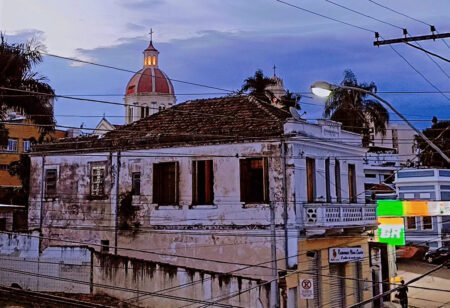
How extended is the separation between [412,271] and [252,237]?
1871 centimetres

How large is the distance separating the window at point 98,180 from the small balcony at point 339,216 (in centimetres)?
887

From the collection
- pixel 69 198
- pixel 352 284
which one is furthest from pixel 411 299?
pixel 69 198

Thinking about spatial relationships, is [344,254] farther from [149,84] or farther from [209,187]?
[149,84]

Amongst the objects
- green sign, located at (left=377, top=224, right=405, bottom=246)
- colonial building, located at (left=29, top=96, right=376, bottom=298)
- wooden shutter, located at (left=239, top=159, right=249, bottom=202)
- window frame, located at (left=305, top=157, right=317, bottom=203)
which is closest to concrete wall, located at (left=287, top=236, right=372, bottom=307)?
colonial building, located at (left=29, top=96, right=376, bottom=298)

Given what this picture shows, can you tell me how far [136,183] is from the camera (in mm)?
21922

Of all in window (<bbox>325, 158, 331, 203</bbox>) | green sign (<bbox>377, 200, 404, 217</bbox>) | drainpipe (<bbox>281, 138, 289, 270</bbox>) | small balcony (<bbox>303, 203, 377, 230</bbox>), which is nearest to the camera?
drainpipe (<bbox>281, 138, 289, 270</bbox>)

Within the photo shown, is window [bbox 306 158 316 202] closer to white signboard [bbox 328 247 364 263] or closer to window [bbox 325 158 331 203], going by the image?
window [bbox 325 158 331 203]

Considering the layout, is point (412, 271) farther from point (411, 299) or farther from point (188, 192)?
point (188, 192)

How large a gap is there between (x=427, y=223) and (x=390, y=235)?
38.2ft

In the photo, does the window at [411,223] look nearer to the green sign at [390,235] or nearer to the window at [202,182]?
the green sign at [390,235]

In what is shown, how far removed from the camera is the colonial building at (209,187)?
18.7 m

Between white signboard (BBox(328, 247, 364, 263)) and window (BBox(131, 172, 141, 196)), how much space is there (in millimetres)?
7828

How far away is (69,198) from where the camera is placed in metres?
23.4

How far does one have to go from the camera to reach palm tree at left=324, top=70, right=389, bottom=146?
3609cm
